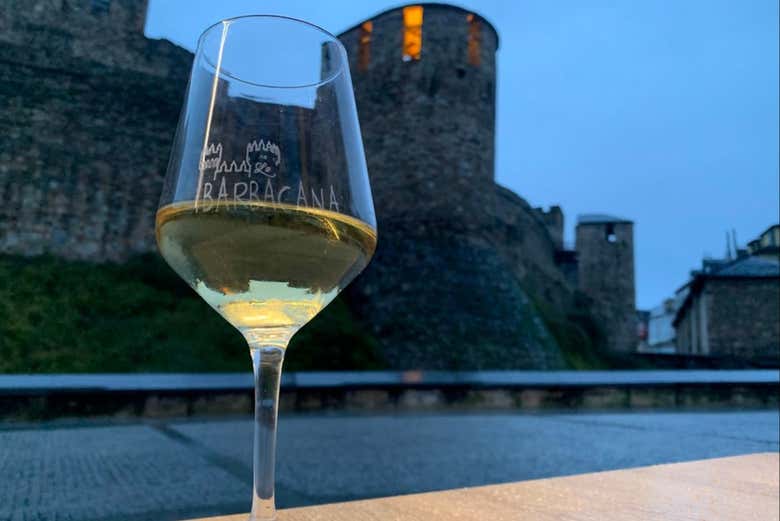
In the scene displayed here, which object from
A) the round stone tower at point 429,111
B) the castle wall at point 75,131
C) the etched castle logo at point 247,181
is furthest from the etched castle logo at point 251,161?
the round stone tower at point 429,111

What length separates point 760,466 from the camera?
117cm

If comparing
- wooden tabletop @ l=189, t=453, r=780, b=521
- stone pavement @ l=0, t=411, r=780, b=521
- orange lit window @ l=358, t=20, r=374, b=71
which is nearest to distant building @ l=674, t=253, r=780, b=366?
stone pavement @ l=0, t=411, r=780, b=521

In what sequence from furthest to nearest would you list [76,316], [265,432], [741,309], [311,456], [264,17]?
[741,309]
[311,456]
[76,316]
[264,17]
[265,432]

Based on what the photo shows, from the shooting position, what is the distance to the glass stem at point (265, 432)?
1.50ft

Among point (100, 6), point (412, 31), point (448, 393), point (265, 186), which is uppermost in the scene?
point (412, 31)

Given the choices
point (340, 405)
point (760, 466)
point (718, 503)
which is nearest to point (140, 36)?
point (718, 503)

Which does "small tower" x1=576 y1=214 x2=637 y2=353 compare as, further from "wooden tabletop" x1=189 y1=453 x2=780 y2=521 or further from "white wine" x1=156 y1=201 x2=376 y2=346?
"white wine" x1=156 y1=201 x2=376 y2=346

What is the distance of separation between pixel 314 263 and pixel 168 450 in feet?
3.13

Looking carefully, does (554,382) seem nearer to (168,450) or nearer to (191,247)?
(168,450)

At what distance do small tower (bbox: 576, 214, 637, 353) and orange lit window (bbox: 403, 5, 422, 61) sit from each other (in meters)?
15.5

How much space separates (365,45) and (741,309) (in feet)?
32.5

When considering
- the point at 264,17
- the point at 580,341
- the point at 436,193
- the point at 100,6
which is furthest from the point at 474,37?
the point at 264,17

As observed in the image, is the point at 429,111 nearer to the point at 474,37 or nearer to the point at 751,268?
the point at 474,37

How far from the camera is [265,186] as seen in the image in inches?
20.2
